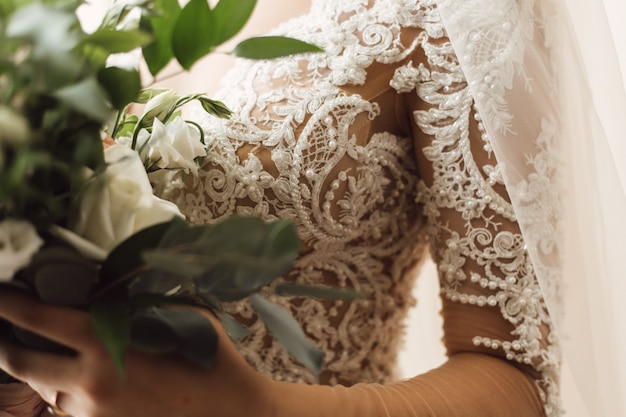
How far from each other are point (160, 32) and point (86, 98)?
142 millimetres

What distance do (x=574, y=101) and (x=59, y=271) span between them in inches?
25.1

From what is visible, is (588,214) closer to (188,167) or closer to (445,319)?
(445,319)

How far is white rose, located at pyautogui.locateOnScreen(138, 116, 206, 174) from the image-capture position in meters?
0.61

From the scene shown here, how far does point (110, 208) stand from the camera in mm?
453

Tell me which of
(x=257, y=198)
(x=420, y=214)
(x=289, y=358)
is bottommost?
(x=289, y=358)

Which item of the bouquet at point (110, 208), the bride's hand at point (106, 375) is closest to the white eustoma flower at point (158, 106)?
the bouquet at point (110, 208)

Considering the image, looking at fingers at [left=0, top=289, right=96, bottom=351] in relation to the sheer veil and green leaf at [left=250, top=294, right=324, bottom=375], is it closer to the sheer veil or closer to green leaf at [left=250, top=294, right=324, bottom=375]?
green leaf at [left=250, top=294, right=324, bottom=375]

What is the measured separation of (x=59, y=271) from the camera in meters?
0.40

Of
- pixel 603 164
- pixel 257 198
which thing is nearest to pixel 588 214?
pixel 603 164

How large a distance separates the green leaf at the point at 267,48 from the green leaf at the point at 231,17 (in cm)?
2

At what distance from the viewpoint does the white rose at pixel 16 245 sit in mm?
387

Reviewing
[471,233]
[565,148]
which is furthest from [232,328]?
[565,148]

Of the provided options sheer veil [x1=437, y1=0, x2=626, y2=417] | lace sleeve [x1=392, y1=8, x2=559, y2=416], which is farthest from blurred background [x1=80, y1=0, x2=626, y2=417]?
lace sleeve [x1=392, y1=8, x2=559, y2=416]

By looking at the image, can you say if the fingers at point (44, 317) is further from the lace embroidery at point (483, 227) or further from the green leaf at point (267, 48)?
the lace embroidery at point (483, 227)
